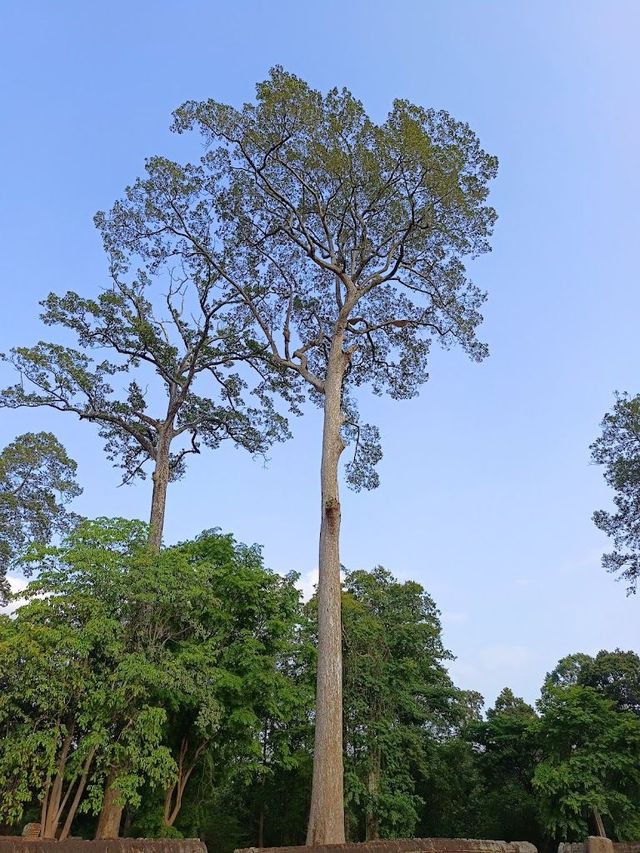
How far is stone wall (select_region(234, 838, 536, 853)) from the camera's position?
5.82 metres

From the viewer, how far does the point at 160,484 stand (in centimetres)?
1395

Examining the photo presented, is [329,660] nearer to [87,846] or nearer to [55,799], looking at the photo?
[55,799]

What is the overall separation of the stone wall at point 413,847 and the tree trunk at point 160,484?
7464mm

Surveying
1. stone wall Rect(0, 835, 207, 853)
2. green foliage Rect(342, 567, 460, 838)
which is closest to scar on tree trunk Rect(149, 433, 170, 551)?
green foliage Rect(342, 567, 460, 838)

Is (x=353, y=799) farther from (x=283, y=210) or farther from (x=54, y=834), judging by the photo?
(x=283, y=210)

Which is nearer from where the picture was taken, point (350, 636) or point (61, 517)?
point (350, 636)

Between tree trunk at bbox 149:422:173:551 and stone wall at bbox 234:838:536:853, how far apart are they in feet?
24.5

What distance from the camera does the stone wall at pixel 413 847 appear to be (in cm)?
582

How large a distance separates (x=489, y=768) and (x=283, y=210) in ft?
56.6

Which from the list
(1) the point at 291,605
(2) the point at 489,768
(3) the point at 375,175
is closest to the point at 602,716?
(2) the point at 489,768

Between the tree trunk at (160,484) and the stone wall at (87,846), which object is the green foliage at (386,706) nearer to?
the tree trunk at (160,484)

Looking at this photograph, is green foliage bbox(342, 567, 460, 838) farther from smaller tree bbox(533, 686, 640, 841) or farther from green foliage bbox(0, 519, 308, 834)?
green foliage bbox(0, 519, 308, 834)

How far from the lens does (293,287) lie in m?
14.1

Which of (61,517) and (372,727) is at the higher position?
(61,517)
